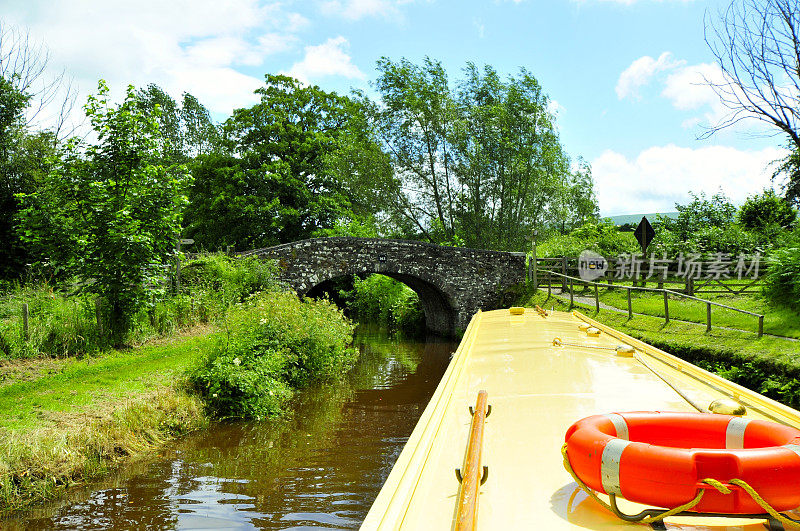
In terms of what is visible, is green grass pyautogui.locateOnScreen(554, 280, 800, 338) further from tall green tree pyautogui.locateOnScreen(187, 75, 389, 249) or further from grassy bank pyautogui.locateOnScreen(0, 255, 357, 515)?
tall green tree pyautogui.locateOnScreen(187, 75, 389, 249)

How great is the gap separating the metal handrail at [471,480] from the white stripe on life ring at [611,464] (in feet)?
1.43

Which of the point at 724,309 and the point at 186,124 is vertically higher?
the point at 186,124

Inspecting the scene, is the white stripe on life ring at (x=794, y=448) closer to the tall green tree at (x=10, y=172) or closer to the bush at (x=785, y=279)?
the bush at (x=785, y=279)

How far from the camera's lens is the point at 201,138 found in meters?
32.1

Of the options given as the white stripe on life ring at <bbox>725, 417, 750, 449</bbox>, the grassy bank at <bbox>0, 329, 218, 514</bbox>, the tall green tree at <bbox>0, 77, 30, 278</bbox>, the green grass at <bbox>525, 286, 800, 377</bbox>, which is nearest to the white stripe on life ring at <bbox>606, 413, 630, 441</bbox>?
the white stripe on life ring at <bbox>725, 417, 750, 449</bbox>

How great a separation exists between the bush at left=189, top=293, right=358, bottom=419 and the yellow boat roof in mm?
3278

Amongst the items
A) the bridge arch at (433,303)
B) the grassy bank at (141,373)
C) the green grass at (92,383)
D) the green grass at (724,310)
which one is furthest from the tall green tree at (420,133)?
the green grass at (92,383)

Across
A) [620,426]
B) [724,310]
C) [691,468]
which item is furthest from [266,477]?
[724,310]

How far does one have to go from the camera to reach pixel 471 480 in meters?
2.14

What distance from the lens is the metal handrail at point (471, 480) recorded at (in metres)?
1.83

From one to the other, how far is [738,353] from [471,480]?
6.72 m

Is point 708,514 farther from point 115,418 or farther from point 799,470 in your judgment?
point 115,418

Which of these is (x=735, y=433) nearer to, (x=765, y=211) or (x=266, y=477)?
(x=266, y=477)

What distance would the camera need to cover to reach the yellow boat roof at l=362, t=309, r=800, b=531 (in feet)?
7.15
